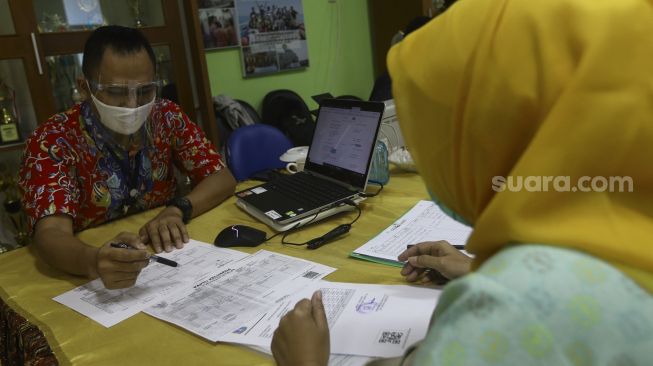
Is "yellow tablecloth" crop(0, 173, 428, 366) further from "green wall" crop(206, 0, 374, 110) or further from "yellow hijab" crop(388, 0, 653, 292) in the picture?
"green wall" crop(206, 0, 374, 110)

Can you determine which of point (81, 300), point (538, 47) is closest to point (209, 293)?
point (81, 300)

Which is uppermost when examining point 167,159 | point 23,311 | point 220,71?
point 220,71

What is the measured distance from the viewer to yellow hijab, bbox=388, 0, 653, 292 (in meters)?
0.45

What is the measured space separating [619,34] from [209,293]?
31.1 inches

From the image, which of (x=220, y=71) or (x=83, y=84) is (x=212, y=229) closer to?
(x=83, y=84)

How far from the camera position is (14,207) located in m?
2.28

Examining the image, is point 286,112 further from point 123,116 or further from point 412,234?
point 412,234

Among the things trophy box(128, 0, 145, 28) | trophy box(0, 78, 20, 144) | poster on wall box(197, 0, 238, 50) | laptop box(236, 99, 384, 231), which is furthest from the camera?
poster on wall box(197, 0, 238, 50)

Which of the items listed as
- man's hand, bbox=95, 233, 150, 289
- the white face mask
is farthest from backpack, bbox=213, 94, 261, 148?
man's hand, bbox=95, 233, 150, 289

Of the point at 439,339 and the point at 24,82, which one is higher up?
the point at 24,82

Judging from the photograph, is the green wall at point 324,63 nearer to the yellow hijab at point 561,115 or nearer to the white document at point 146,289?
the white document at point 146,289

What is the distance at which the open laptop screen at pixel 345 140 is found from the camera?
137 cm

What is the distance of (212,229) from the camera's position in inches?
52.6

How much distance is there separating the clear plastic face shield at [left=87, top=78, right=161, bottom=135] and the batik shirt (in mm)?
52
